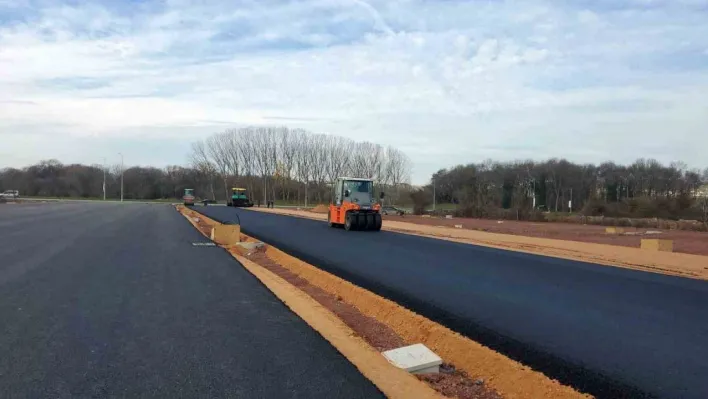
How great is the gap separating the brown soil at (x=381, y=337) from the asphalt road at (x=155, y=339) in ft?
2.66

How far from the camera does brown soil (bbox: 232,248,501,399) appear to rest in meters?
6.45

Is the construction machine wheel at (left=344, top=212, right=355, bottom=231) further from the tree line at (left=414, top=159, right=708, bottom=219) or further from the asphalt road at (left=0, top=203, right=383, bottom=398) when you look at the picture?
the tree line at (left=414, top=159, right=708, bottom=219)

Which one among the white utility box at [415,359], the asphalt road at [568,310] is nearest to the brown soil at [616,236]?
the asphalt road at [568,310]

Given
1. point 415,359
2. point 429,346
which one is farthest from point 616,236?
point 415,359

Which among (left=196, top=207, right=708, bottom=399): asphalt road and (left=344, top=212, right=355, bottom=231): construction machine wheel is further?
(left=344, top=212, right=355, bottom=231): construction machine wheel

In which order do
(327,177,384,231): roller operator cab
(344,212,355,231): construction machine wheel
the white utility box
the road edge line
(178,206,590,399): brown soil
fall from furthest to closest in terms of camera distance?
(327,177,384,231): roller operator cab < (344,212,355,231): construction machine wheel < the white utility box < (178,206,590,399): brown soil < the road edge line

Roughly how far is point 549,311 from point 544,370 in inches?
152

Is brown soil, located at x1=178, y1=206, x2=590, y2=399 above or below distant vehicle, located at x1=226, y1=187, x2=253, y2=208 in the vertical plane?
below

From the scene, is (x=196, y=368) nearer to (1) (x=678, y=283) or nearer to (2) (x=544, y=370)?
(2) (x=544, y=370)

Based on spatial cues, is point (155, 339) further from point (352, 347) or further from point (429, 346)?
point (429, 346)

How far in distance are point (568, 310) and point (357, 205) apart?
23.5 metres

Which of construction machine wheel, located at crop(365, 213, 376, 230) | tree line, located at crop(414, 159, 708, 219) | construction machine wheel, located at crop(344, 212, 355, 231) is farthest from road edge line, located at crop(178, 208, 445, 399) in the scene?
tree line, located at crop(414, 159, 708, 219)

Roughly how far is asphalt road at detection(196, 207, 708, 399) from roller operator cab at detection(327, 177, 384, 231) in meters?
12.9

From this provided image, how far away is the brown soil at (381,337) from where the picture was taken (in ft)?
21.2
